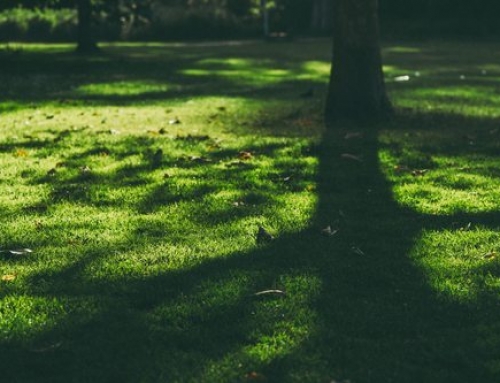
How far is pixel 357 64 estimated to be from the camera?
11.4m

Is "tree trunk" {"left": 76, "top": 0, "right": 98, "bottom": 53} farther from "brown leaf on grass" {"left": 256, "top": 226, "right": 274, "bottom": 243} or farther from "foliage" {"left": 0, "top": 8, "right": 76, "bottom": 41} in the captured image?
"brown leaf on grass" {"left": 256, "top": 226, "right": 274, "bottom": 243}

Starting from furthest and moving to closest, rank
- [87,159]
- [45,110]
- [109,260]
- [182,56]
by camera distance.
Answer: [182,56] < [45,110] < [87,159] < [109,260]

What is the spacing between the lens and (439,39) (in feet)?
121

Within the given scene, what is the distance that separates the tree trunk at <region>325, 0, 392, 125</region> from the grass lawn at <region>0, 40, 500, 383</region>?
14.9 inches

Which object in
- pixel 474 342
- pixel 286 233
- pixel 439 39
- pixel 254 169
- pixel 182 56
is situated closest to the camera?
pixel 474 342

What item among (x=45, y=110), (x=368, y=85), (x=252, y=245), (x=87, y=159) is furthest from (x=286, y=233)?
(x=45, y=110)

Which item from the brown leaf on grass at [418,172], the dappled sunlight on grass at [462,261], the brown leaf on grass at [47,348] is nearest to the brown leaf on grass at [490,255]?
the dappled sunlight on grass at [462,261]

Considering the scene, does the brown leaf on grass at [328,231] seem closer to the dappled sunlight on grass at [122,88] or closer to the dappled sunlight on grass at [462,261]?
the dappled sunlight on grass at [462,261]

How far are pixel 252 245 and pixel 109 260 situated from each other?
2.96 ft

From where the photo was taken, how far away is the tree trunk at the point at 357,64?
1133cm

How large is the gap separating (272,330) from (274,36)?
112ft

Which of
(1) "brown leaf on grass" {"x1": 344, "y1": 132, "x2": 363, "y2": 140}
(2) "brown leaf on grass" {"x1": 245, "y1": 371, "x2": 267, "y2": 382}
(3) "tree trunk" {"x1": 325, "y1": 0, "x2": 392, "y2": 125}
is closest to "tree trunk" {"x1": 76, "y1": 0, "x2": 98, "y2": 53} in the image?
(3) "tree trunk" {"x1": 325, "y1": 0, "x2": 392, "y2": 125}

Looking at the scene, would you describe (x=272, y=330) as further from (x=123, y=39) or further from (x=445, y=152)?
(x=123, y=39)

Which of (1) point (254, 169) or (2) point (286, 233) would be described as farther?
(1) point (254, 169)
